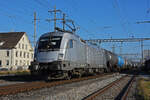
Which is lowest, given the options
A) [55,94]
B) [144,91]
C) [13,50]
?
[144,91]

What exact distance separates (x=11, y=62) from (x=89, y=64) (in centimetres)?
3254

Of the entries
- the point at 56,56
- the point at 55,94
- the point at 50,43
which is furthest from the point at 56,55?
the point at 55,94

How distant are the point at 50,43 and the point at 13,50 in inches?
1431

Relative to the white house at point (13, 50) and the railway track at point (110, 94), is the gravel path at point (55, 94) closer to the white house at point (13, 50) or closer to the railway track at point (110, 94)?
the railway track at point (110, 94)

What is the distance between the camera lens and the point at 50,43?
1570cm

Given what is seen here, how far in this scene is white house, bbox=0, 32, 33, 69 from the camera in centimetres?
4975

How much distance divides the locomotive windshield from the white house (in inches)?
1271

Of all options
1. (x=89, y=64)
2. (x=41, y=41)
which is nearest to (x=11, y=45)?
(x=89, y=64)

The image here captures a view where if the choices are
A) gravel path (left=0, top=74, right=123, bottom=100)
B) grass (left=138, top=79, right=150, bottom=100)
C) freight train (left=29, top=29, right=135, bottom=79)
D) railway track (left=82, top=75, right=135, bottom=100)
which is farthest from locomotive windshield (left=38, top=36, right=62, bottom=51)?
grass (left=138, top=79, right=150, bottom=100)

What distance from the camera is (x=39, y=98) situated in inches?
356

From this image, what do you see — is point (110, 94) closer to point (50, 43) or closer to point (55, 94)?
point (55, 94)

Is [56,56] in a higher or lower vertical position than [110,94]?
higher

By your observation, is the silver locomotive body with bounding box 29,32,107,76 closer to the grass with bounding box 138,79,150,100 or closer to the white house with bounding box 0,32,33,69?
the grass with bounding box 138,79,150,100

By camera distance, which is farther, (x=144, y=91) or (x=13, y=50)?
(x=13, y=50)
